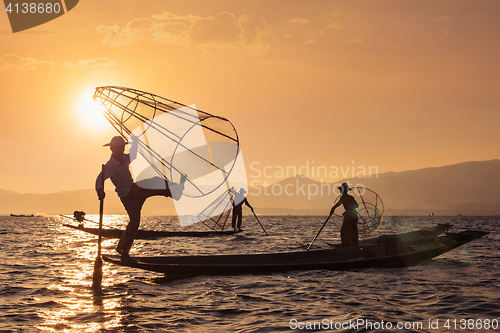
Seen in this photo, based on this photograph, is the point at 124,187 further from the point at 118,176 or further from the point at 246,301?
the point at 246,301

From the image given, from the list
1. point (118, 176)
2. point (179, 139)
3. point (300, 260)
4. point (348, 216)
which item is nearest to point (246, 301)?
point (118, 176)

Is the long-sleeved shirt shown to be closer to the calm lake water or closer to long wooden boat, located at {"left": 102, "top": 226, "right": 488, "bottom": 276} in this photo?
long wooden boat, located at {"left": 102, "top": 226, "right": 488, "bottom": 276}

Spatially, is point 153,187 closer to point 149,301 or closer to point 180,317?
point 149,301

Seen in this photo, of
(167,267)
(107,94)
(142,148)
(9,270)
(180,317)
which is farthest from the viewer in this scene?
(107,94)

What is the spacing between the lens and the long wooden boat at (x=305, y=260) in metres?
9.63

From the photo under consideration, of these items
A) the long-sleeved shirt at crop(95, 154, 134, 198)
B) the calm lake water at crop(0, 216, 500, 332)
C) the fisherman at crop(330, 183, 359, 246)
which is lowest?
the calm lake water at crop(0, 216, 500, 332)

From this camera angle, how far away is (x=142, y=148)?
1448 centimetres

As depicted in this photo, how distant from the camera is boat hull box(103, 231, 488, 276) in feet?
31.6

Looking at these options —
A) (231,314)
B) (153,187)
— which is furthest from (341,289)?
(153,187)

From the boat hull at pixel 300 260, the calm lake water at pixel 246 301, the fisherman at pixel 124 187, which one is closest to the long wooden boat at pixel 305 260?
the boat hull at pixel 300 260

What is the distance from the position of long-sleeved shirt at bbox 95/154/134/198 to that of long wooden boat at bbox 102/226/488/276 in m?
1.73

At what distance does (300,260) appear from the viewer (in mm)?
11789

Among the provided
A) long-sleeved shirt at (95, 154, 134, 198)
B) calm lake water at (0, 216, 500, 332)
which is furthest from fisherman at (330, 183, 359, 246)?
long-sleeved shirt at (95, 154, 134, 198)

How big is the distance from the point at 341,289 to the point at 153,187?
5.14m
